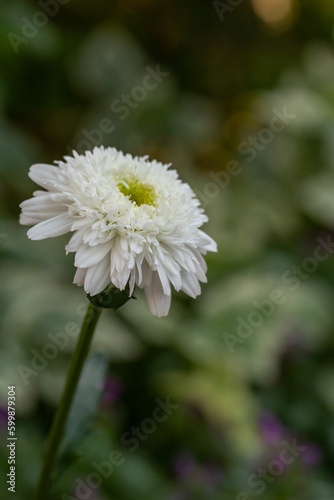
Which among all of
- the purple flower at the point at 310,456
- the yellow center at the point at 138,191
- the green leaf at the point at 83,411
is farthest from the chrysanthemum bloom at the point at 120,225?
the purple flower at the point at 310,456

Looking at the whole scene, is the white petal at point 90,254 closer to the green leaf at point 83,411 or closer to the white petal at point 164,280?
the white petal at point 164,280

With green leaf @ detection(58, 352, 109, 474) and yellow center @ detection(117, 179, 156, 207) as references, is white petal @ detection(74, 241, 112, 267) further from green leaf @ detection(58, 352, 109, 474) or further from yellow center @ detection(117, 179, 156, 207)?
green leaf @ detection(58, 352, 109, 474)

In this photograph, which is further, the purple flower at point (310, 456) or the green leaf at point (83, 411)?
the purple flower at point (310, 456)

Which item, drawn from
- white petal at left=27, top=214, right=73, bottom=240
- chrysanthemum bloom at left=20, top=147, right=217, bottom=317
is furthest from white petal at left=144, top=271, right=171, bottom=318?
white petal at left=27, top=214, right=73, bottom=240

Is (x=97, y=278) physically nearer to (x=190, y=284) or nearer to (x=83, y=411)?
(x=190, y=284)

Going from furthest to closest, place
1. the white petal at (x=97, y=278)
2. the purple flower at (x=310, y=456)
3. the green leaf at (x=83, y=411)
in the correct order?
1. the purple flower at (x=310, y=456)
2. the green leaf at (x=83, y=411)
3. the white petal at (x=97, y=278)

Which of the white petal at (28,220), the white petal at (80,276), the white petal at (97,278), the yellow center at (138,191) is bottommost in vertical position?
the white petal at (28,220)

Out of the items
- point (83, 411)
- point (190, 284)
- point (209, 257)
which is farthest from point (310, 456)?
point (190, 284)

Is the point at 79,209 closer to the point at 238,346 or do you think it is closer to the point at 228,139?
the point at 238,346

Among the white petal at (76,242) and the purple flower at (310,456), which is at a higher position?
the white petal at (76,242)
